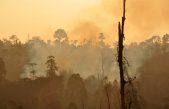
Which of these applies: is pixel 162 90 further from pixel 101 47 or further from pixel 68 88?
pixel 101 47

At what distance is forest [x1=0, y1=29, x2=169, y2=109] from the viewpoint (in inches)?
3172

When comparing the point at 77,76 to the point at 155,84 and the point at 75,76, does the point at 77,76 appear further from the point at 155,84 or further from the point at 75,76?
the point at 155,84

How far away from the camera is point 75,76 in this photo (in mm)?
82812

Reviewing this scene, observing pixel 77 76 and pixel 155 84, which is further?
pixel 155 84

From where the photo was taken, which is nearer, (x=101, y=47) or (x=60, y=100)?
(x=60, y=100)

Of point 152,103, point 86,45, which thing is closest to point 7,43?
point 86,45

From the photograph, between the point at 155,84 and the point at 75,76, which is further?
the point at 155,84

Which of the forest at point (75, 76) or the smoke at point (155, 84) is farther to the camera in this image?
the smoke at point (155, 84)

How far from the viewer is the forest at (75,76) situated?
3172 inches

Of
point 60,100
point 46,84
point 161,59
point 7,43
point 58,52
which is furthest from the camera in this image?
point 58,52

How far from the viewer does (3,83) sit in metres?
93.8

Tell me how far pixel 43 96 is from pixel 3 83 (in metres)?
13.4

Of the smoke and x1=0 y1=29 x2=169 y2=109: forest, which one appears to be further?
the smoke

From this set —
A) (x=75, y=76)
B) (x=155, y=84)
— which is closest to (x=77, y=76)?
(x=75, y=76)
